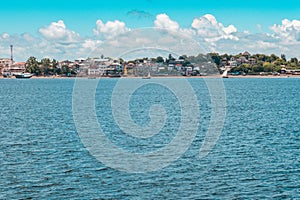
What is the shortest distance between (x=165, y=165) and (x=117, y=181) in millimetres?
5726

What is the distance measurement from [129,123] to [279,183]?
3506 centimetres

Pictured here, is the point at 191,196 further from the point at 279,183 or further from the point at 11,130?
the point at 11,130

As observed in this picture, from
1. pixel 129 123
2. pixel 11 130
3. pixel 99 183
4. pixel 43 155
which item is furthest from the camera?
pixel 129 123

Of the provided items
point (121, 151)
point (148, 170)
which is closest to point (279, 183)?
point (148, 170)

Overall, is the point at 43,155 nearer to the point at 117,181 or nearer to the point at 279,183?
the point at 117,181

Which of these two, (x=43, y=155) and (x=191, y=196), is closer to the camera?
(x=191, y=196)

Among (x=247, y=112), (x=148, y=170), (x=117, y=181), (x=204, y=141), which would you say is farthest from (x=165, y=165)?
(x=247, y=112)

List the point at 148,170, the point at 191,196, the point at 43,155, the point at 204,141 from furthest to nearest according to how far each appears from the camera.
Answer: the point at 204,141 → the point at 43,155 → the point at 148,170 → the point at 191,196

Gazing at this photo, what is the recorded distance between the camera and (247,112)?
3410 inches

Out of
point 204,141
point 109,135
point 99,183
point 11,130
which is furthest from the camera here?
point 11,130

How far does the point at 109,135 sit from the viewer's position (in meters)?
55.5

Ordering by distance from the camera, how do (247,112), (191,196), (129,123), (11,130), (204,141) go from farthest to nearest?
(247,112) → (129,123) → (11,130) → (204,141) → (191,196)

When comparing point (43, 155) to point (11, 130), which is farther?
point (11, 130)

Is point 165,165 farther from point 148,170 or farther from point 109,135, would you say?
point 109,135
